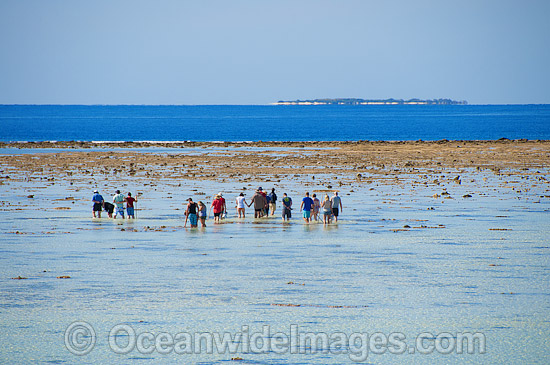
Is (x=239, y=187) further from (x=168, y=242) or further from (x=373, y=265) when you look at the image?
(x=373, y=265)

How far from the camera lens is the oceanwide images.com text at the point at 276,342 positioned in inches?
559

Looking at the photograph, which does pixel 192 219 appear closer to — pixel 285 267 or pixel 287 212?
pixel 287 212

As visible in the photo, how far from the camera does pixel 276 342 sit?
14641mm

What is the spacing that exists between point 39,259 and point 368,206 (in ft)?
65.5

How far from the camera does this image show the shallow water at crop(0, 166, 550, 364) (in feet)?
49.6

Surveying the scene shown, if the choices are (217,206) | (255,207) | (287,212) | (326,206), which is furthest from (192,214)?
(326,206)

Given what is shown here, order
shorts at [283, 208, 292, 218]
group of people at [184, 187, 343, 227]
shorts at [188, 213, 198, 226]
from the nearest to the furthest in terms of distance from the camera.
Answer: shorts at [188, 213, 198, 226], group of people at [184, 187, 343, 227], shorts at [283, 208, 292, 218]

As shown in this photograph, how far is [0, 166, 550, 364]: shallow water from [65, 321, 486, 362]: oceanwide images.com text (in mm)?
178

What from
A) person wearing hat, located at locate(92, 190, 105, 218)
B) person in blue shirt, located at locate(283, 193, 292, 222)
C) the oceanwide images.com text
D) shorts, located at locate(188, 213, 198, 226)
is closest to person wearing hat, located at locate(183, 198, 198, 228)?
shorts, located at locate(188, 213, 198, 226)

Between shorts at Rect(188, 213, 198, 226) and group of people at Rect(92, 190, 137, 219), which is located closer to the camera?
shorts at Rect(188, 213, 198, 226)

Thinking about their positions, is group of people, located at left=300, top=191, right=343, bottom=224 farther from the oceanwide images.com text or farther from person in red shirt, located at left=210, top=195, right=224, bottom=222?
the oceanwide images.com text

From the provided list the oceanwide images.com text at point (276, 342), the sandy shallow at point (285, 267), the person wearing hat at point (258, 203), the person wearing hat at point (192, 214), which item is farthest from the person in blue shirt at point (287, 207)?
the oceanwide images.com text at point (276, 342)

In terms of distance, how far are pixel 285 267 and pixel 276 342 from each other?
7324mm

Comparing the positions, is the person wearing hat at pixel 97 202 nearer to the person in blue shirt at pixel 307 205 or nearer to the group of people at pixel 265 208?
the group of people at pixel 265 208
